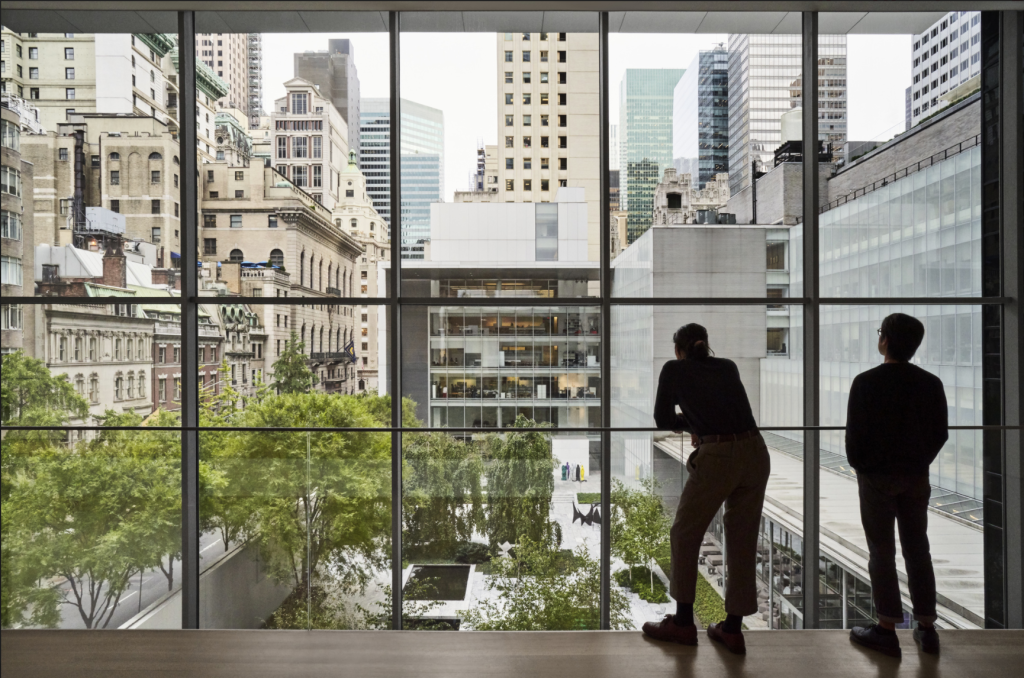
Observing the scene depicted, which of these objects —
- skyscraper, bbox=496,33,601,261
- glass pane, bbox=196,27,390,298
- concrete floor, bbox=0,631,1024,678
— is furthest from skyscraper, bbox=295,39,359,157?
concrete floor, bbox=0,631,1024,678

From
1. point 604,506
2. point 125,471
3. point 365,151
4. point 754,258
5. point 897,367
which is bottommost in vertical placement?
point 604,506

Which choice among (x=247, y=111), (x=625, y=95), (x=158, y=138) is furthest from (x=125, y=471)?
(x=625, y=95)

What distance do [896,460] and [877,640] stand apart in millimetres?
676

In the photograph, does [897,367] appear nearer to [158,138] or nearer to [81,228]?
[158,138]

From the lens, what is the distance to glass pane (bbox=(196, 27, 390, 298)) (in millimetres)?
3242

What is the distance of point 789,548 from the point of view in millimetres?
3049

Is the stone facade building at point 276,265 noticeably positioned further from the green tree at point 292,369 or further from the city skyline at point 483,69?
the city skyline at point 483,69

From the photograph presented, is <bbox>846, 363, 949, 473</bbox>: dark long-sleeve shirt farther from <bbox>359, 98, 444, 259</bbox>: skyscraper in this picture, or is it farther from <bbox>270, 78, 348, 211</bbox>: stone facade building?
<bbox>270, 78, 348, 211</bbox>: stone facade building

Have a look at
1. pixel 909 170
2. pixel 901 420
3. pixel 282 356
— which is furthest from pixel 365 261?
pixel 909 170

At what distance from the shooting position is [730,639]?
2.14 metres

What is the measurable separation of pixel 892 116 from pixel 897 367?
6.56 ft

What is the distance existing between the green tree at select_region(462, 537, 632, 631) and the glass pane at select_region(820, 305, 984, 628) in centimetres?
117

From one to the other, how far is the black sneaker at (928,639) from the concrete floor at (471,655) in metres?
0.03

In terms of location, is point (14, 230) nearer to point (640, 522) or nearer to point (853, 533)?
point (640, 522)
